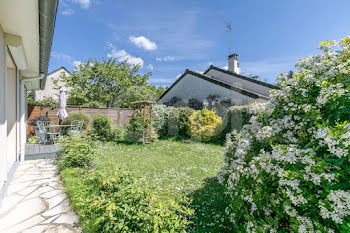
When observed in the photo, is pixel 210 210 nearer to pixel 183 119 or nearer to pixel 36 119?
pixel 183 119

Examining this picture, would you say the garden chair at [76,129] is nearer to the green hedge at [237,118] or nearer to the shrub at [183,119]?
the shrub at [183,119]

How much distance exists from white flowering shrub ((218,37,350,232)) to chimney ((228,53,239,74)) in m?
13.6

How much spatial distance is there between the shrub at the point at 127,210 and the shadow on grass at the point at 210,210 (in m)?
0.44

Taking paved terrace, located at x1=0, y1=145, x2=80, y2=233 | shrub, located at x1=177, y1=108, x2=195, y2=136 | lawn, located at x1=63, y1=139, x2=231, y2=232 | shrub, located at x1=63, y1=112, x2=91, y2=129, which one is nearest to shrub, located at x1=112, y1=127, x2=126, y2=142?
shrub, located at x1=63, y1=112, x2=91, y2=129

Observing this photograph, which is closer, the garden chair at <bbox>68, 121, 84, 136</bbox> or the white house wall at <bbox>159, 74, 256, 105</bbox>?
the garden chair at <bbox>68, 121, 84, 136</bbox>

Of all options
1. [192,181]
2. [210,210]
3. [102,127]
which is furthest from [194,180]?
[102,127]

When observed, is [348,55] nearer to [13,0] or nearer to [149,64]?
[13,0]

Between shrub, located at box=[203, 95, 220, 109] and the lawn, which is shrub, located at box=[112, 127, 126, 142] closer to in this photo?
the lawn

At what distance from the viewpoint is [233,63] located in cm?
1534

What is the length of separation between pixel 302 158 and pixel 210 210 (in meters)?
2.04

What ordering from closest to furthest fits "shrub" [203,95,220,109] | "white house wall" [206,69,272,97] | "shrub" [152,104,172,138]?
1. "shrub" [152,104,172,138]
2. "white house wall" [206,69,272,97]
3. "shrub" [203,95,220,109]

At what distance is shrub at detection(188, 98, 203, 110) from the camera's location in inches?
539

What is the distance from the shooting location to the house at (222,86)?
38.0ft

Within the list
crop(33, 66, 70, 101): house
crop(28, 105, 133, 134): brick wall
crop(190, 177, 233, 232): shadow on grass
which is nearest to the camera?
crop(190, 177, 233, 232): shadow on grass
